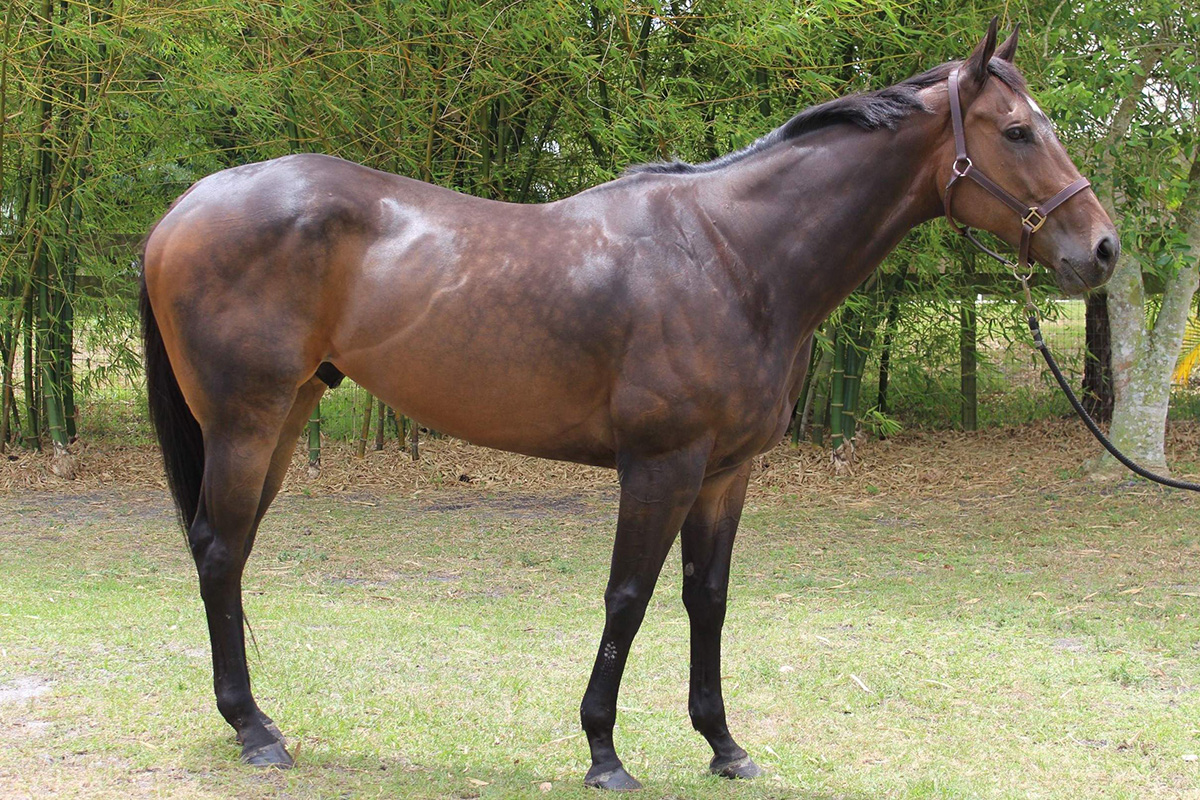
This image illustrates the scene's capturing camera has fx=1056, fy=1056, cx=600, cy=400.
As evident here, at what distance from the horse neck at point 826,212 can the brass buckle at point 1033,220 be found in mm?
228

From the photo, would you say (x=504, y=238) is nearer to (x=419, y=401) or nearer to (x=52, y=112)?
(x=419, y=401)

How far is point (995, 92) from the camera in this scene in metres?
2.37

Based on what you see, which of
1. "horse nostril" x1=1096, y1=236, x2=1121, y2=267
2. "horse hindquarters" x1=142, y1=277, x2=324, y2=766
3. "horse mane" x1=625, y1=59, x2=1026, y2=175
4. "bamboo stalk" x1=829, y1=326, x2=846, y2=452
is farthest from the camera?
"bamboo stalk" x1=829, y1=326, x2=846, y2=452

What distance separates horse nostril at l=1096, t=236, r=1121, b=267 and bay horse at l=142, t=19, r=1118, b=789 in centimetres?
6

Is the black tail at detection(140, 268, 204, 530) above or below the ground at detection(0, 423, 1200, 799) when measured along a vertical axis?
above

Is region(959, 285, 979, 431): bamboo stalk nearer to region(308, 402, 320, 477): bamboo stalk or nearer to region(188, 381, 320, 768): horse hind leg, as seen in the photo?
region(308, 402, 320, 477): bamboo stalk

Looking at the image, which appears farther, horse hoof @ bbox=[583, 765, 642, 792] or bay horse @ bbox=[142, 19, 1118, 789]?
horse hoof @ bbox=[583, 765, 642, 792]

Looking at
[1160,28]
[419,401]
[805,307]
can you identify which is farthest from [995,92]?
[1160,28]

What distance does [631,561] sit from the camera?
2.52m

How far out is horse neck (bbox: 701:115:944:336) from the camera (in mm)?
2484

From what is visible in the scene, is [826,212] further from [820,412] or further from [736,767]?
[820,412]

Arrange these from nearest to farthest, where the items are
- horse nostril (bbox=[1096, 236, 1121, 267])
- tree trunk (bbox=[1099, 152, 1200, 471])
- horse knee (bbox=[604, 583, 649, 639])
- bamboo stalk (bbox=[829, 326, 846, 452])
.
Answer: horse nostril (bbox=[1096, 236, 1121, 267])
horse knee (bbox=[604, 583, 649, 639])
tree trunk (bbox=[1099, 152, 1200, 471])
bamboo stalk (bbox=[829, 326, 846, 452])

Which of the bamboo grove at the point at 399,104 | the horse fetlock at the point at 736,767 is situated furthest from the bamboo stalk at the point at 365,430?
the horse fetlock at the point at 736,767

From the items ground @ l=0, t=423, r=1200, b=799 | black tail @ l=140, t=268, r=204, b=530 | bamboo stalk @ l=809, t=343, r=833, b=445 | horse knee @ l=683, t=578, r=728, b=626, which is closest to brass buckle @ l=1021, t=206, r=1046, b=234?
horse knee @ l=683, t=578, r=728, b=626
